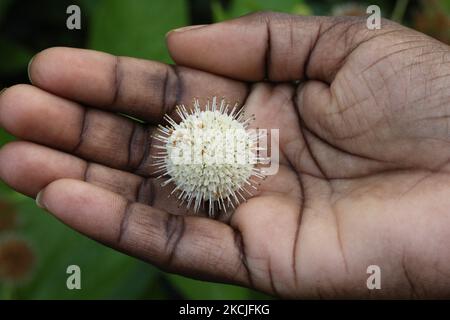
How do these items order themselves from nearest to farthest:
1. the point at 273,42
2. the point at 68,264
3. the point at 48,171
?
the point at 48,171
the point at 273,42
the point at 68,264

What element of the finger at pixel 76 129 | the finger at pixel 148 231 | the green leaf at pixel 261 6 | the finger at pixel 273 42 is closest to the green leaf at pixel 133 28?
the green leaf at pixel 261 6

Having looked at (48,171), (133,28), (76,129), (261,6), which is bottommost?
(48,171)

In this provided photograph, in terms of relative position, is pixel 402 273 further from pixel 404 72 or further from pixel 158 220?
pixel 158 220

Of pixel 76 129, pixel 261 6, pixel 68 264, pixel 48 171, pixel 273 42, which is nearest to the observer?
pixel 48 171

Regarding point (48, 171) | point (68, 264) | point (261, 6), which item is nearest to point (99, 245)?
point (68, 264)

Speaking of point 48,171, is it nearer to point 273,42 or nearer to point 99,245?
point 99,245

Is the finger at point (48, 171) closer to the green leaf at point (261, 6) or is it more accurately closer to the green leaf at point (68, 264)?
the green leaf at point (68, 264)
